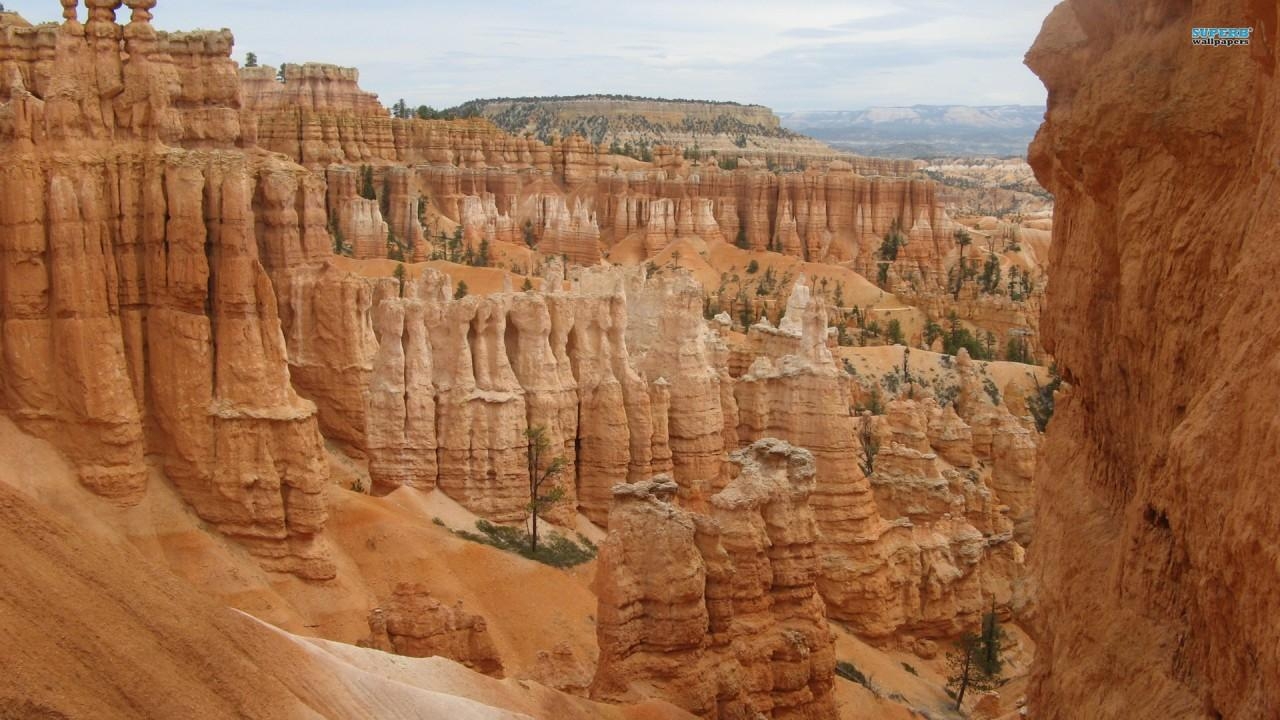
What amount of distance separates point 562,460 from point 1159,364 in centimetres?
2131

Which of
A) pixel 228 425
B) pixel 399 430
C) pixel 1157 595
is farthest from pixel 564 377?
pixel 1157 595

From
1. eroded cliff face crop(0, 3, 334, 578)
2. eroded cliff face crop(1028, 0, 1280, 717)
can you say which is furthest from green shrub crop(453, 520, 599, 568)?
eroded cliff face crop(1028, 0, 1280, 717)

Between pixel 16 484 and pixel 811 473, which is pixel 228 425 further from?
pixel 811 473

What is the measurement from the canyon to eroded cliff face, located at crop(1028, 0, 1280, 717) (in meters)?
0.04

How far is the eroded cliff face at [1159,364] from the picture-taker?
24.2 feet

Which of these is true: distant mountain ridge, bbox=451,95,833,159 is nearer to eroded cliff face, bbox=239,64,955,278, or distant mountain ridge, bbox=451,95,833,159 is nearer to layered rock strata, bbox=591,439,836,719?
eroded cliff face, bbox=239,64,955,278

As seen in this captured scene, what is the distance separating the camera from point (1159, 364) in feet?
32.1

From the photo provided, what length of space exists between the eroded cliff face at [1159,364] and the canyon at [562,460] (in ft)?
0.13

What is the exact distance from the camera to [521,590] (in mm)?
25844

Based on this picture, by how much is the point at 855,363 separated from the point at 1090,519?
45508mm

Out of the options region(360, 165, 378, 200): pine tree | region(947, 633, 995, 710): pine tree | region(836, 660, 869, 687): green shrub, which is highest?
region(360, 165, 378, 200): pine tree

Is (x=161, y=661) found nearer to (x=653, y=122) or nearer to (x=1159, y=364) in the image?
(x=1159, y=364)

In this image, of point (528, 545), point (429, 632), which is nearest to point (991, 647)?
point (528, 545)

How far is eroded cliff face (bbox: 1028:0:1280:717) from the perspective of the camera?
7.37 metres
